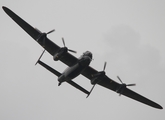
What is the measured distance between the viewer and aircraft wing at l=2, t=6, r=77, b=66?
33281 millimetres

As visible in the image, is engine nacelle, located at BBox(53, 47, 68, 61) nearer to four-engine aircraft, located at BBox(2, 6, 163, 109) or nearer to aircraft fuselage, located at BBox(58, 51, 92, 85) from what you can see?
four-engine aircraft, located at BBox(2, 6, 163, 109)

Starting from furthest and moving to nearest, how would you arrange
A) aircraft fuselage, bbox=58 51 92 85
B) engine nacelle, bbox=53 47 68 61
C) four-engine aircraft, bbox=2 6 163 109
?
aircraft fuselage, bbox=58 51 92 85
four-engine aircraft, bbox=2 6 163 109
engine nacelle, bbox=53 47 68 61

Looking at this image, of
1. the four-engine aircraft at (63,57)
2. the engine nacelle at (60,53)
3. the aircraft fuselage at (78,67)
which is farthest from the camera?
the aircraft fuselage at (78,67)

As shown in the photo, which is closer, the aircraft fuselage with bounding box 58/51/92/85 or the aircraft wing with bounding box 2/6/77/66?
the aircraft wing with bounding box 2/6/77/66

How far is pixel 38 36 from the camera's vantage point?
112ft

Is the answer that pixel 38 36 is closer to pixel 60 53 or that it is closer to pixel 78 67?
pixel 60 53

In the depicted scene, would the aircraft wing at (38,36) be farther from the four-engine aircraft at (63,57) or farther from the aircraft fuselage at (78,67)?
the aircraft fuselage at (78,67)

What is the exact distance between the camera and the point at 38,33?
3409 centimetres

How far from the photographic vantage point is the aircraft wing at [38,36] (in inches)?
1310

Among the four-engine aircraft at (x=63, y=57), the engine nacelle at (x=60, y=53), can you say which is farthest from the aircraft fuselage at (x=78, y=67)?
the engine nacelle at (x=60, y=53)

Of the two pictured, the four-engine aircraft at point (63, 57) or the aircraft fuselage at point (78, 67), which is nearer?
the four-engine aircraft at point (63, 57)

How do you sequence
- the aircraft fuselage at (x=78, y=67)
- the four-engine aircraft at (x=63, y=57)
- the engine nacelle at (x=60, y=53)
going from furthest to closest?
the aircraft fuselage at (x=78, y=67) → the four-engine aircraft at (x=63, y=57) → the engine nacelle at (x=60, y=53)

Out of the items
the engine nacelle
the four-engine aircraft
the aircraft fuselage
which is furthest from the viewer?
the aircraft fuselage

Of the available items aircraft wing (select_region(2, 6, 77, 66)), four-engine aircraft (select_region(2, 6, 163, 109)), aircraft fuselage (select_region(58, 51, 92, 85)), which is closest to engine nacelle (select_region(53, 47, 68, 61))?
four-engine aircraft (select_region(2, 6, 163, 109))
